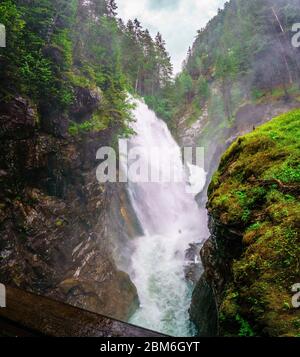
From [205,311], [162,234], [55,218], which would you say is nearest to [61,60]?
[55,218]

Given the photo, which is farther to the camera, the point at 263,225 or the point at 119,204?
the point at 119,204

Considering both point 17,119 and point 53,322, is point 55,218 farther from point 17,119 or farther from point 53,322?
point 53,322

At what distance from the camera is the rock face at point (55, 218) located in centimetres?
1127

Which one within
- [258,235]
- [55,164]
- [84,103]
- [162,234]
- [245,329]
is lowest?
[162,234]

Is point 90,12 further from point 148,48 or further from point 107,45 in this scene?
point 148,48

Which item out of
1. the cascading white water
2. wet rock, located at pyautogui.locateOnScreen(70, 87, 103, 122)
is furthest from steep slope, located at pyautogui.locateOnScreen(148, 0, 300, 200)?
wet rock, located at pyautogui.locateOnScreen(70, 87, 103, 122)

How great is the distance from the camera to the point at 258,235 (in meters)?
4.68

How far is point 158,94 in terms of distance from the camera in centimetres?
4431

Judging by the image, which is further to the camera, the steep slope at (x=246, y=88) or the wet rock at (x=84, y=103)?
the steep slope at (x=246, y=88)

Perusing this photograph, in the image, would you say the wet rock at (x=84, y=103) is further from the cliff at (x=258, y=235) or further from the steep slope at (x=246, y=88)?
the steep slope at (x=246, y=88)

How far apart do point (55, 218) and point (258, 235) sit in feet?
34.5

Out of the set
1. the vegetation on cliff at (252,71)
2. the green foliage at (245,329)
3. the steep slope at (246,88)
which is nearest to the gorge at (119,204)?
the green foliage at (245,329)

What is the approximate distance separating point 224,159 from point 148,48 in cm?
4247

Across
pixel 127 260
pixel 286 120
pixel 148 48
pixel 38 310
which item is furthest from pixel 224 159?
pixel 148 48
